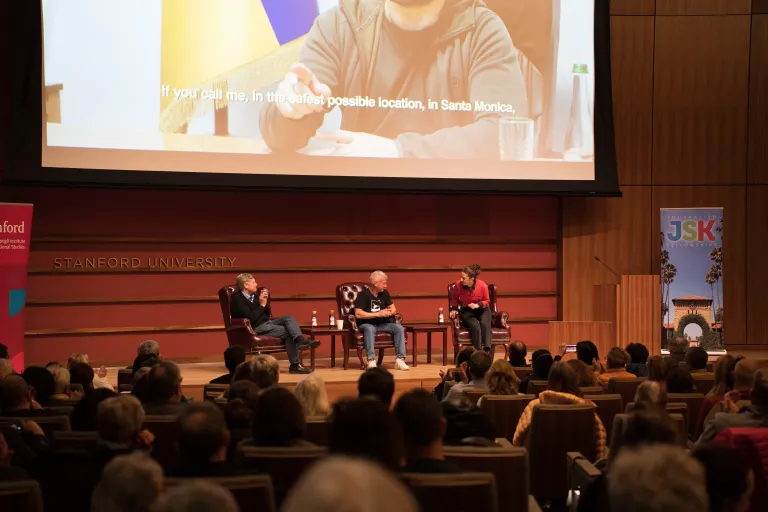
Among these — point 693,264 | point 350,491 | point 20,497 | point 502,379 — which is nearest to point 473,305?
point 693,264

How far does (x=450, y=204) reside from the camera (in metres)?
9.73

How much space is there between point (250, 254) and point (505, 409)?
18.1ft

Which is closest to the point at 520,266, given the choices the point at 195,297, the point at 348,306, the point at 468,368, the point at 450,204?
the point at 450,204

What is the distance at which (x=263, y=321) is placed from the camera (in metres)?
7.84

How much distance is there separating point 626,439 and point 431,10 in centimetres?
Result: 732

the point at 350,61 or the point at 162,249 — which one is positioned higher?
the point at 350,61

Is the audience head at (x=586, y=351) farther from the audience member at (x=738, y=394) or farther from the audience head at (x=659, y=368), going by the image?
the audience member at (x=738, y=394)

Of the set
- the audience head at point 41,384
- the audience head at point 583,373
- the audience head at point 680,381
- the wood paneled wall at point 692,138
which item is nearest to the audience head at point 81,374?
the audience head at point 41,384

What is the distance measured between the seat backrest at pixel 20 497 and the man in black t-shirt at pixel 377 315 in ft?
19.9

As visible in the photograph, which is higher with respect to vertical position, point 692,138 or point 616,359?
point 692,138

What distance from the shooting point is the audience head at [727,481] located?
1.86m

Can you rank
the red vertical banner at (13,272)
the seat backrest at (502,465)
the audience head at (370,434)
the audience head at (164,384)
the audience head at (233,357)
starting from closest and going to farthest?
the audience head at (370,434), the seat backrest at (502,465), the audience head at (164,384), the audience head at (233,357), the red vertical banner at (13,272)

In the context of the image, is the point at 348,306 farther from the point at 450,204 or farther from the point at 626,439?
the point at 626,439

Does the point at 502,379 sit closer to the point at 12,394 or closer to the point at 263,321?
the point at 12,394
